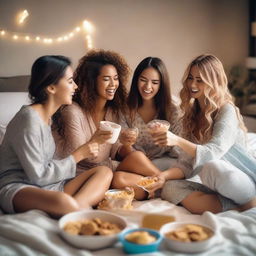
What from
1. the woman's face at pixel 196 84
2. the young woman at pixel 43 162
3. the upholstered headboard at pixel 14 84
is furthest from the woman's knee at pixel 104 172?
the upholstered headboard at pixel 14 84

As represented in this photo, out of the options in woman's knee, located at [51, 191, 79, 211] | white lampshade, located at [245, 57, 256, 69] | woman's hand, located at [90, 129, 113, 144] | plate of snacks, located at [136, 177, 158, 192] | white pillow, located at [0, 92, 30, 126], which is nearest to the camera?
woman's knee, located at [51, 191, 79, 211]

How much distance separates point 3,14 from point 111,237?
2507mm

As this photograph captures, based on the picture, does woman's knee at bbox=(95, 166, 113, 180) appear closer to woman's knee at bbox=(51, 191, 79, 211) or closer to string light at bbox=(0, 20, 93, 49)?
woman's knee at bbox=(51, 191, 79, 211)

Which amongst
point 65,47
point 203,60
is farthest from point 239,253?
point 65,47

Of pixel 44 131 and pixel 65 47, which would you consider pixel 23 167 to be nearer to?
pixel 44 131

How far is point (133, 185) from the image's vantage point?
2.14 m

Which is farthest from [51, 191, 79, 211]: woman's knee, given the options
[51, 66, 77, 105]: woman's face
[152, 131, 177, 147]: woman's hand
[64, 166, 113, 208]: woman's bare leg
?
[152, 131, 177, 147]: woman's hand

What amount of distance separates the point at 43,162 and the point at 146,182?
594mm

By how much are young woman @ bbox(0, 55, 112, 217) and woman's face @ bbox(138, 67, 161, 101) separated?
1.98 feet

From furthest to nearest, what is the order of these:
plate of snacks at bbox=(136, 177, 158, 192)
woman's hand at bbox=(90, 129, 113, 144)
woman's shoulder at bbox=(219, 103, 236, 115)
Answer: woman's shoulder at bbox=(219, 103, 236, 115), plate of snacks at bbox=(136, 177, 158, 192), woman's hand at bbox=(90, 129, 113, 144)

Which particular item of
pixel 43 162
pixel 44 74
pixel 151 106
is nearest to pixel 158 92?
pixel 151 106

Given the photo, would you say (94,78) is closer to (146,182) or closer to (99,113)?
(99,113)

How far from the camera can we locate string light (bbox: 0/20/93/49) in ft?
10.9

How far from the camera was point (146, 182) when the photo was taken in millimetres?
2145
